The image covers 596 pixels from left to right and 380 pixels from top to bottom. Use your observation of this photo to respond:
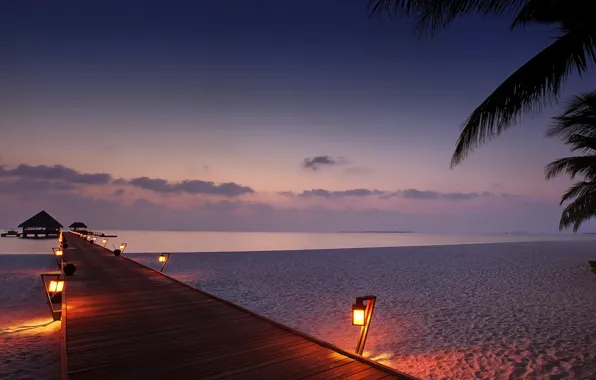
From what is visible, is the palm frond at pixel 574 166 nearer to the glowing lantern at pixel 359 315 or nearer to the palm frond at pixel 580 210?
the palm frond at pixel 580 210

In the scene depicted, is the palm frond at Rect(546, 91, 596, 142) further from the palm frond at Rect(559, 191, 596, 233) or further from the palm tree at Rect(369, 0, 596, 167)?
the palm frond at Rect(559, 191, 596, 233)

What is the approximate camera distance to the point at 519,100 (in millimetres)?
4742

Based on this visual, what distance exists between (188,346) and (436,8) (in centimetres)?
549

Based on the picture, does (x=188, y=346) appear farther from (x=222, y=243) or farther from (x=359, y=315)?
(x=222, y=243)

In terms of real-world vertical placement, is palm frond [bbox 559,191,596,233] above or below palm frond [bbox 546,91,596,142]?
below

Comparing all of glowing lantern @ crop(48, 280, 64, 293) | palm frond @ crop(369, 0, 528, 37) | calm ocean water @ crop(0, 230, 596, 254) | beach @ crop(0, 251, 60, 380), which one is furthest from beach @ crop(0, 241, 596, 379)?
calm ocean water @ crop(0, 230, 596, 254)

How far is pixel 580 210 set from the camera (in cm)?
1603

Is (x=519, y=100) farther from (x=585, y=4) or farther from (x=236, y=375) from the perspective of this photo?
(x=236, y=375)

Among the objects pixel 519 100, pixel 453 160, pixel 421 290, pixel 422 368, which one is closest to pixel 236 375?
pixel 422 368

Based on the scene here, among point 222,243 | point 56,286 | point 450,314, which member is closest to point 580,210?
point 450,314

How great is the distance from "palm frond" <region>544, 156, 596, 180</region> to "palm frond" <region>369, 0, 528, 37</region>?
10.3 m

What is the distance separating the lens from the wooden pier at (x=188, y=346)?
158 inches

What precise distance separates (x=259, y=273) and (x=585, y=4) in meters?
17.2

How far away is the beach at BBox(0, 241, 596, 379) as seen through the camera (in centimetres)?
634
